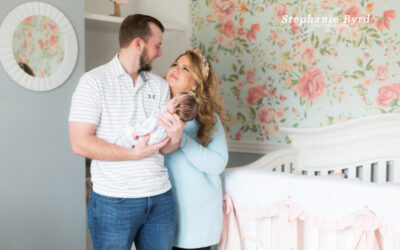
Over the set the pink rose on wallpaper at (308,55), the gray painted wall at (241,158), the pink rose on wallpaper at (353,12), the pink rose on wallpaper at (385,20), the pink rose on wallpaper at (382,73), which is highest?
the pink rose on wallpaper at (353,12)

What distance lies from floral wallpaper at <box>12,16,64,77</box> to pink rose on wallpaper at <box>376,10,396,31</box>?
1432 mm

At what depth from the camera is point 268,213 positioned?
155 cm

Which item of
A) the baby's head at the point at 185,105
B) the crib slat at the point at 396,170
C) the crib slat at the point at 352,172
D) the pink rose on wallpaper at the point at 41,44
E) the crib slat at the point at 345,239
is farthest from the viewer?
the crib slat at the point at 352,172

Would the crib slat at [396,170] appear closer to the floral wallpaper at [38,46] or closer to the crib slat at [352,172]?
the crib slat at [352,172]

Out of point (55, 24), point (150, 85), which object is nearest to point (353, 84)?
point (150, 85)

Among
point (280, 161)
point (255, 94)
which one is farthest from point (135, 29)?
point (255, 94)

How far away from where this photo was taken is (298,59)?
232cm

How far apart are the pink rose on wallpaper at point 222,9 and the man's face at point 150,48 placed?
1093mm

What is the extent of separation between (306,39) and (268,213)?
109 cm

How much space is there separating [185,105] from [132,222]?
409mm

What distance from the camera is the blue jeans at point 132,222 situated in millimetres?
1371

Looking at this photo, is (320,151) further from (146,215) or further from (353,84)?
(146,215)

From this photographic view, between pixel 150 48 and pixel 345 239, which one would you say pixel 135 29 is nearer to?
pixel 150 48

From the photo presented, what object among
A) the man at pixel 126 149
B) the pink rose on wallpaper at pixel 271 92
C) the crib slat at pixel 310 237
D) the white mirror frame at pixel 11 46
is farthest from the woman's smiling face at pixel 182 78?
the pink rose on wallpaper at pixel 271 92
